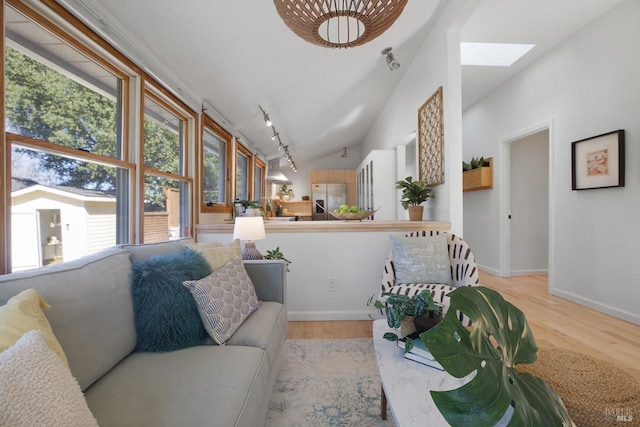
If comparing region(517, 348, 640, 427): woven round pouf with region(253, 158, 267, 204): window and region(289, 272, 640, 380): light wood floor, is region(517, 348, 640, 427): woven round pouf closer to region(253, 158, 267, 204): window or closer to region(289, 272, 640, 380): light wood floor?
region(289, 272, 640, 380): light wood floor

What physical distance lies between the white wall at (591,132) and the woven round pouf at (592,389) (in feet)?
8.08

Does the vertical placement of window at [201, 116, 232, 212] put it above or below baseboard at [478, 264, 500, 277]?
above

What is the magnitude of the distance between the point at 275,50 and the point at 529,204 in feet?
14.2

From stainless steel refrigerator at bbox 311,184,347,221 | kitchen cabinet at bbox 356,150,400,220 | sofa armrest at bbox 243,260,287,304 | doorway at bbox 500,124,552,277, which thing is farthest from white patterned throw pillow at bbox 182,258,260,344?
stainless steel refrigerator at bbox 311,184,347,221

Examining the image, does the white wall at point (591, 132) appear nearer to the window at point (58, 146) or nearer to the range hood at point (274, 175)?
the range hood at point (274, 175)

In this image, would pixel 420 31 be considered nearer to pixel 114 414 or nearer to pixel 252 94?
pixel 252 94

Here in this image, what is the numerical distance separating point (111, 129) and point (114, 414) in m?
1.82

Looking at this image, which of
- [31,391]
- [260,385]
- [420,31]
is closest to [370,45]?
[420,31]

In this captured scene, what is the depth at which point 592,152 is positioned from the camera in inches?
113

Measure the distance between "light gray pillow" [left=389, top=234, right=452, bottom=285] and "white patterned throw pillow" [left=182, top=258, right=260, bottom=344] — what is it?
3.87ft

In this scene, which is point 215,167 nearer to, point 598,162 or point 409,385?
point 409,385

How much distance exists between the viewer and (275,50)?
2.50 metres

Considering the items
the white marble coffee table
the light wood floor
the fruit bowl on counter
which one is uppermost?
the fruit bowl on counter

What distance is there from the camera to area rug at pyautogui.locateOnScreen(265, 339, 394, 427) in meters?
1.39
